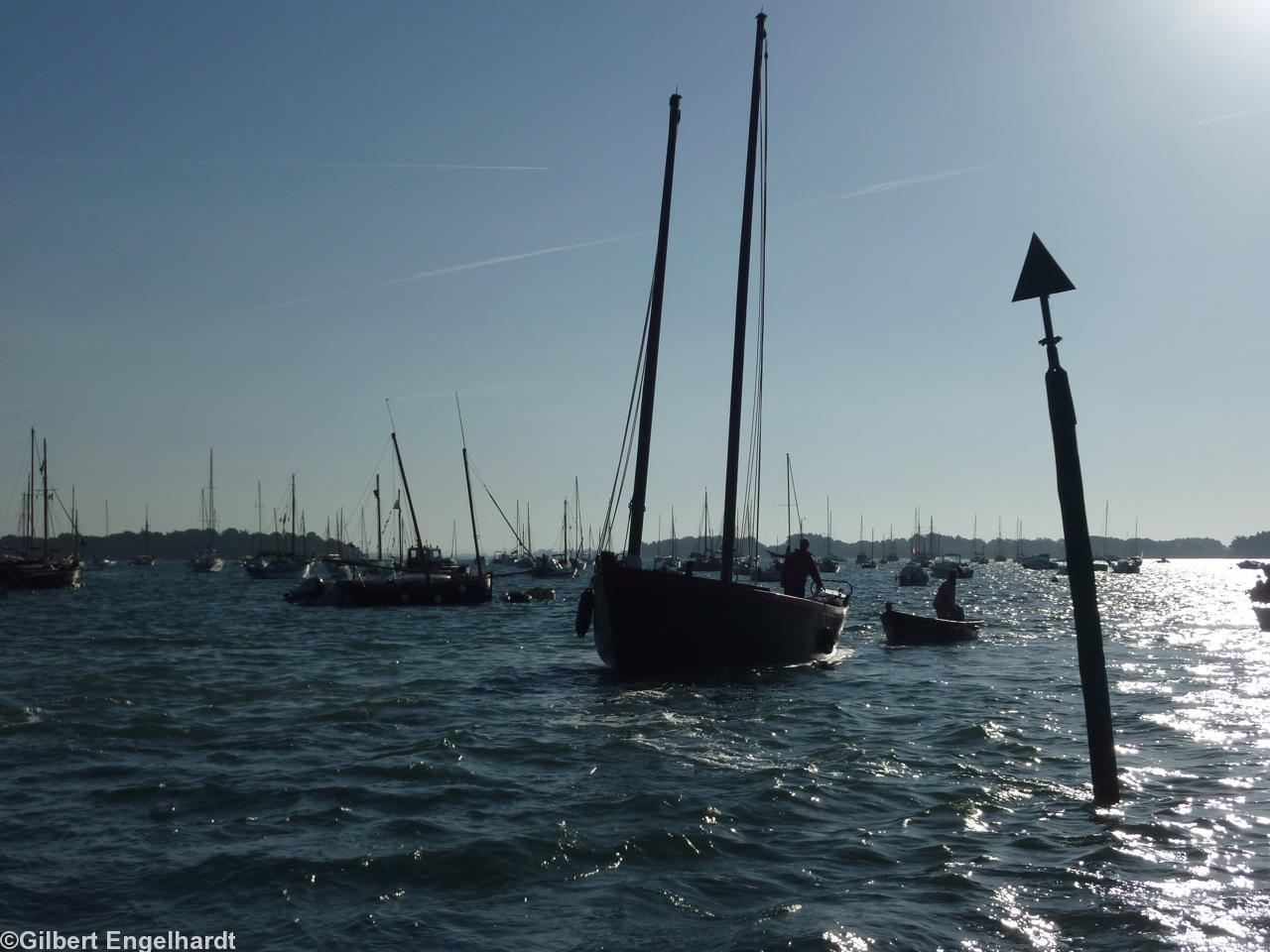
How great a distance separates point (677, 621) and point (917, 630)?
493 inches

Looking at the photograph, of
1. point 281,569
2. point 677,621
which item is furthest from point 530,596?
point 281,569

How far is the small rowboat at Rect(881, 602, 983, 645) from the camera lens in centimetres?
2769

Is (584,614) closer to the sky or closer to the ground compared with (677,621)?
closer to the ground

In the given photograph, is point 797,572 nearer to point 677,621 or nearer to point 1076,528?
point 677,621

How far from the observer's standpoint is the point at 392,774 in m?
10.8

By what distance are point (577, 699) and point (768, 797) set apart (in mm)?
7232

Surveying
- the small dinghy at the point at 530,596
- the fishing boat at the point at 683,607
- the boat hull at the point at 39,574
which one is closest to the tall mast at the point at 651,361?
the fishing boat at the point at 683,607

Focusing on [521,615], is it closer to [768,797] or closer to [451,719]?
[451,719]

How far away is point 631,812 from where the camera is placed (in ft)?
29.9

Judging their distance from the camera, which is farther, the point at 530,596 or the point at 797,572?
the point at 530,596

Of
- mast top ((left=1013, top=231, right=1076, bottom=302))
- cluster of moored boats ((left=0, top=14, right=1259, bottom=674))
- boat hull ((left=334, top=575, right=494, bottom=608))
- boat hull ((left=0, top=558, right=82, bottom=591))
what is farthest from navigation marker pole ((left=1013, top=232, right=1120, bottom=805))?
boat hull ((left=0, top=558, right=82, bottom=591))

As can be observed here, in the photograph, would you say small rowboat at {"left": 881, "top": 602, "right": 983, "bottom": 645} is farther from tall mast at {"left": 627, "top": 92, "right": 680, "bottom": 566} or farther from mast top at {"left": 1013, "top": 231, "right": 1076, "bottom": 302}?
mast top at {"left": 1013, "top": 231, "right": 1076, "bottom": 302}

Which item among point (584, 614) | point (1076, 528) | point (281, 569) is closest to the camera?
point (1076, 528)

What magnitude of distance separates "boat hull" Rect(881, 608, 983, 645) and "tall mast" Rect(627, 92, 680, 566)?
11.1 meters
